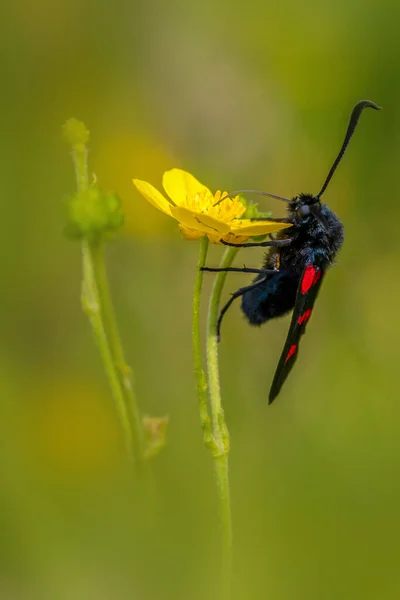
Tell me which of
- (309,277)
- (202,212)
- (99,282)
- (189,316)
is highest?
(202,212)

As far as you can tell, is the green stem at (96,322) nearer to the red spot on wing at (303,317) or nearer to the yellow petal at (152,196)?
the yellow petal at (152,196)

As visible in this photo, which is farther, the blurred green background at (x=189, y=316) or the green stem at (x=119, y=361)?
the blurred green background at (x=189, y=316)

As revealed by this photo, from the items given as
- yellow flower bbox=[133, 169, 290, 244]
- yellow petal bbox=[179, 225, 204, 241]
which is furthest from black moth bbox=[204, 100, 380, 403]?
Result: yellow petal bbox=[179, 225, 204, 241]

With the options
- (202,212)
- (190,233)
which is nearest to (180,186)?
(202,212)

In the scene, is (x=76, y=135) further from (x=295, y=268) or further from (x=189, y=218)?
(x=295, y=268)

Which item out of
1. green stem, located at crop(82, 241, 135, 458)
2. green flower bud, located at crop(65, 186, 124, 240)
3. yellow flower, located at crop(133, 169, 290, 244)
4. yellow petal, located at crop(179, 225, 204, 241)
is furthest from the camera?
yellow petal, located at crop(179, 225, 204, 241)

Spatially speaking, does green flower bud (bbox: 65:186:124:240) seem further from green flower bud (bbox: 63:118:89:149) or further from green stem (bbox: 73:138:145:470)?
green flower bud (bbox: 63:118:89:149)

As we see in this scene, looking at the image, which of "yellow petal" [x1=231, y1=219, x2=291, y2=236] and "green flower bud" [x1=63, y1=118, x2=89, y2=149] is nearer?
"green flower bud" [x1=63, y1=118, x2=89, y2=149]

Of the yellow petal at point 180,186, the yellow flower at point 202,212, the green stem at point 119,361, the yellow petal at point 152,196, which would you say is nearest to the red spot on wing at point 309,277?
the yellow flower at point 202,212
